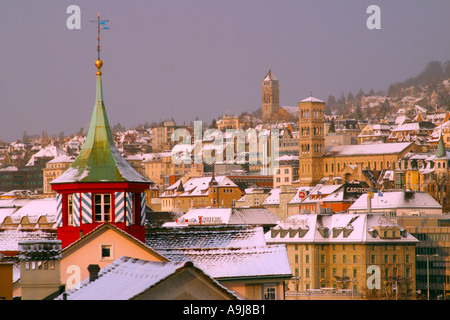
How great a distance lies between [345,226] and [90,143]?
230 ft

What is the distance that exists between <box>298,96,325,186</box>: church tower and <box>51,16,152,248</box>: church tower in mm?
154669

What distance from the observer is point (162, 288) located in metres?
14.0

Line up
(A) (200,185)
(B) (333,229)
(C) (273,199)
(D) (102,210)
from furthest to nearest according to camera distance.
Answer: (A) (200,185) → (C) (273,199) → (B) (333,229) → (D) (102,210)

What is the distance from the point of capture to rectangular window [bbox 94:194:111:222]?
2678cm

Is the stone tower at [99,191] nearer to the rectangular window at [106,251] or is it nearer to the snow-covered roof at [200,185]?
the rectangular window at [106,251]

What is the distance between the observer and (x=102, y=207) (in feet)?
88.7

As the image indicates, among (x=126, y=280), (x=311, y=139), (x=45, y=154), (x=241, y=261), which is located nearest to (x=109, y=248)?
(x=241, y=261)

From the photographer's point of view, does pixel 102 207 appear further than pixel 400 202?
No

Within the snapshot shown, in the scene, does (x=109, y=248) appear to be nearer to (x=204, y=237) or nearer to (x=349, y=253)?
(x=204, y=237)

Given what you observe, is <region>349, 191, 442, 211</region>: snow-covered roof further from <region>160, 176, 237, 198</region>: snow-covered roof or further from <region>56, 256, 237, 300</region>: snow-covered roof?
<region>56, 256, 237, 300</region>: snow-covered roof

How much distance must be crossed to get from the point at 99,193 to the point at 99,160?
0.91 meters

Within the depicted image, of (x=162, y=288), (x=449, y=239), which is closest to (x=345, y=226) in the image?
(x=449, y=239)

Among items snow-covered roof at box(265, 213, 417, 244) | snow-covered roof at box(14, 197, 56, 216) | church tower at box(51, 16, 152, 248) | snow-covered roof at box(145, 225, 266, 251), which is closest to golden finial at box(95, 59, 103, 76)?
church tower at box(51, 16, 152, 248)
